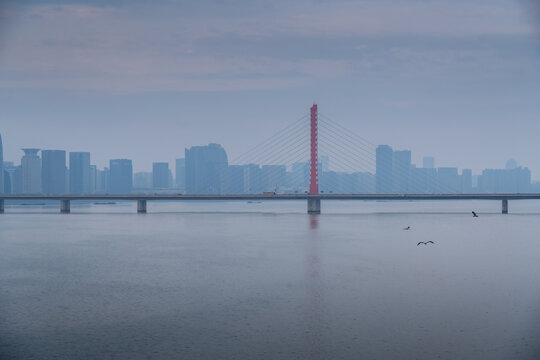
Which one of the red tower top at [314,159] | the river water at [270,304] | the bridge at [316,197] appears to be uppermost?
the red tower top at [314,159]

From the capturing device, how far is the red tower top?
10362 centimetres

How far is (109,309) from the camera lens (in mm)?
19875

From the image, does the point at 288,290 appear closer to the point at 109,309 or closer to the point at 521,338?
the point at 109,309

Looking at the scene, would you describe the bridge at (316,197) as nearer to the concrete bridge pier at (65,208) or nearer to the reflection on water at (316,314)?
the concrete bridge pier at (65,208)

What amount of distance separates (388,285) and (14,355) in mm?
16639

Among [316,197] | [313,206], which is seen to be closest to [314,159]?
[316,197]

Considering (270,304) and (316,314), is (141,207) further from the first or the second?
(316,314)

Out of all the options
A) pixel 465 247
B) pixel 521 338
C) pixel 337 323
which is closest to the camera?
pixel 521 338

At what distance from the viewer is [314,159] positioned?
106 meters

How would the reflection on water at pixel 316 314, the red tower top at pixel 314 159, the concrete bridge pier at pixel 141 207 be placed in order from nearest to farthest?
the reflection on water at pixel 316 314
the red tower top at pixel 314 159
the concrete bridge pier at pixel 141 207

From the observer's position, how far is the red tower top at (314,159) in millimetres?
103625

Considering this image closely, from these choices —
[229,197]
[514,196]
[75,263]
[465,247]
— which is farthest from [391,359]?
[514,196]

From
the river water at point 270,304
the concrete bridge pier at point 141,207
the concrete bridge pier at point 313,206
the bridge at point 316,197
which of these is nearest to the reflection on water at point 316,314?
the river water at point 270,304

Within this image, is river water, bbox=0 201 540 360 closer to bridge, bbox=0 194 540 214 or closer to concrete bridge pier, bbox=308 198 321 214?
bridge, bbox=0 194 540 214
